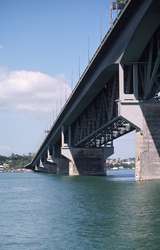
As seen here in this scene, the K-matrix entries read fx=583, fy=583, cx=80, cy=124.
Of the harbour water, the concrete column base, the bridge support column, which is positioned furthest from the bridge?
the harbour water

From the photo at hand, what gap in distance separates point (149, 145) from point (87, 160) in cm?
5464

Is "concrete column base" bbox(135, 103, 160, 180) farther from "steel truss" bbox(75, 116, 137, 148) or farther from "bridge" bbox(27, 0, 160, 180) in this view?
"steel truss" bbox(75, 116, 137, 148)

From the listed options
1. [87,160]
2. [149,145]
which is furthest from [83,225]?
[87,160]

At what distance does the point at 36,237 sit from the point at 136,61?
44255 mm

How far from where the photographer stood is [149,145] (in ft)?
226

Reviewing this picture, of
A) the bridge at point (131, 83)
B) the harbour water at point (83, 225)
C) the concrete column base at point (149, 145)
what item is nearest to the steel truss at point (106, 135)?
the bridge at point (131, 83)

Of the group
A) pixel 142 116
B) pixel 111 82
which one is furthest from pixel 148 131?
pixel 111 82

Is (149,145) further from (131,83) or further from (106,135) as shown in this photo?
(106,135)

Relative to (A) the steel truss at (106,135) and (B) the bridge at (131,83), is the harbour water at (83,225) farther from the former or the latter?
(A) the steel truss at (106,135)

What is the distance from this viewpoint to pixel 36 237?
28.0 metres

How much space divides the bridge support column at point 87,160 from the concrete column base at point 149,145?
52.4m

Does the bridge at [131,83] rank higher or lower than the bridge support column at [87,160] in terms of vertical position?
higher

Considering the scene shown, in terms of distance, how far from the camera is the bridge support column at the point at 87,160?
122m

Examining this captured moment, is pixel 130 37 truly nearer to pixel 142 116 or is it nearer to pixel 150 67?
pixel 150 67
